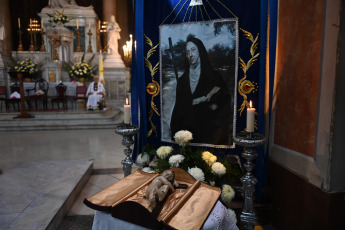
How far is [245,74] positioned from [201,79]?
17.8 inches

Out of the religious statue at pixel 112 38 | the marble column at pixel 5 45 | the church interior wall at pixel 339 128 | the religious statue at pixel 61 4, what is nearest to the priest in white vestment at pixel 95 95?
the religious statue at pixel 112 38

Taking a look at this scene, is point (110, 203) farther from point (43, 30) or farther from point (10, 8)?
point (10, 8)

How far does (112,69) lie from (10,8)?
840 cm

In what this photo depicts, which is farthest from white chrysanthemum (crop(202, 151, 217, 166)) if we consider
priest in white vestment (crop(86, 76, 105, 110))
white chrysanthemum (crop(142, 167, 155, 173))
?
priest in white vestment (crop(86, 76, 105, 110))

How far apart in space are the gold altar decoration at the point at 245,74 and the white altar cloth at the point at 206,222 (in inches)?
48.6

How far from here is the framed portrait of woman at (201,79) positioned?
244 centimetres

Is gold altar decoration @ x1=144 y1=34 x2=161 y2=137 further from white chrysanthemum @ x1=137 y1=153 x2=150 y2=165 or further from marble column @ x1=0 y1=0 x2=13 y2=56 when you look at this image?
marble column @ x1=0 y1=0 x2=13 y2=56

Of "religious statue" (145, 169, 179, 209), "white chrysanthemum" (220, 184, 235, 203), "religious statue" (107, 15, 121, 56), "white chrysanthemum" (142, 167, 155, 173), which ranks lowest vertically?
"white chrysanthemum" (220, 184, 235, 203)

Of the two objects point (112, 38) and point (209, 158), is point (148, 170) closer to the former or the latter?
point (209, 158)

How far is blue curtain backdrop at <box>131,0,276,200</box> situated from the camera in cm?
223

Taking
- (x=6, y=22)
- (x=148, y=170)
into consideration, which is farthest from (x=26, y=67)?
(x=148, y=170)

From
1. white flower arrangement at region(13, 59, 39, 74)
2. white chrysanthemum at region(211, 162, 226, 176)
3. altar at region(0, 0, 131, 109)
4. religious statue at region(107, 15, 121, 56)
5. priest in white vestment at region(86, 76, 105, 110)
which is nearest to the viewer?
white chrysanthemum at region(211, 162, 226, 176)

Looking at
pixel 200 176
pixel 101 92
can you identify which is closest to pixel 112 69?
pixel 101 92

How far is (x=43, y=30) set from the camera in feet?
39.5
